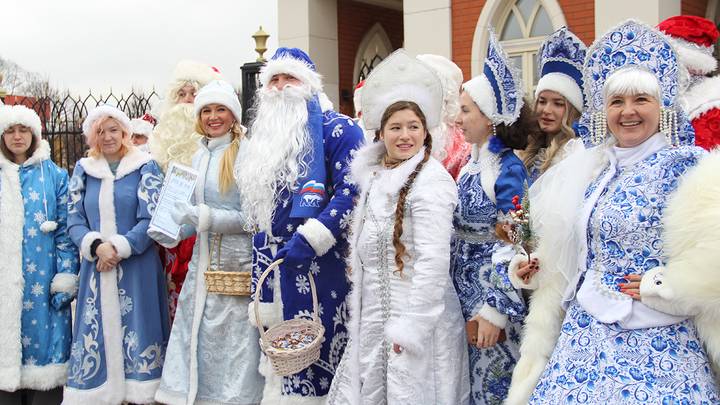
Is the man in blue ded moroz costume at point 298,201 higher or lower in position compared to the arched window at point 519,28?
lower

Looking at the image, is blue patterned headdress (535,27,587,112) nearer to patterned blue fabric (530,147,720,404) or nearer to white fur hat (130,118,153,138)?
patterned blue fabric (530,147,720,404)

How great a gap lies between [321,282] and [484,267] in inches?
47.5

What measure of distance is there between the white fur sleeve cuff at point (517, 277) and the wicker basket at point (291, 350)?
129cm

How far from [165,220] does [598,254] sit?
9.87 ft

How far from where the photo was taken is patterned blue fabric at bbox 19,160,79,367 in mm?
5988

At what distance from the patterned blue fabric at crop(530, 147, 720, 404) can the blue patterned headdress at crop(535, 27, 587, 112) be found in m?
1.39

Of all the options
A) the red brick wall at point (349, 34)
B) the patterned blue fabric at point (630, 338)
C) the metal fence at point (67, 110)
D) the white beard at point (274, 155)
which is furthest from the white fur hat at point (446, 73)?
the red brick wall at point (349, 34)

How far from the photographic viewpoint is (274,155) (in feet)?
17.0

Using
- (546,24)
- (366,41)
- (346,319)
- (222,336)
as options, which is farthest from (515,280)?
(366,41)

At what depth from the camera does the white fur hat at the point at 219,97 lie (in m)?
5.60

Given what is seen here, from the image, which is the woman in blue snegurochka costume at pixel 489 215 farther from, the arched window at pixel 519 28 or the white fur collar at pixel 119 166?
the arched window at pixel 519 28

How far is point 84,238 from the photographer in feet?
18.9

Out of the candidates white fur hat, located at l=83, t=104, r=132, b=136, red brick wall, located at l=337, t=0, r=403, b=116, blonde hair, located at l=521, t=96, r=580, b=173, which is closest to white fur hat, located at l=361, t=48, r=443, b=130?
blonde hair, located at l=521, t=96, r=580, b=173

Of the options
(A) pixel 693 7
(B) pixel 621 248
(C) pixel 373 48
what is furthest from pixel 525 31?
(B) pixel 621 248
